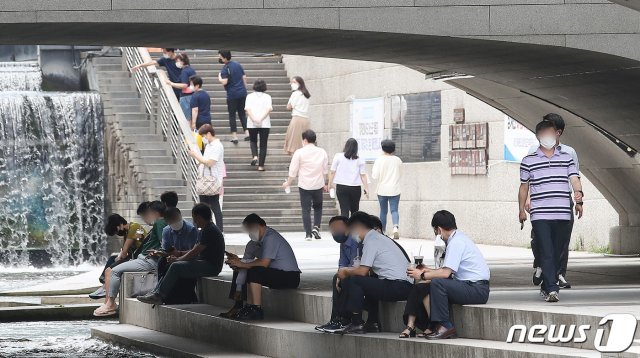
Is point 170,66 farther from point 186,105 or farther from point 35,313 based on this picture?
point 35,313

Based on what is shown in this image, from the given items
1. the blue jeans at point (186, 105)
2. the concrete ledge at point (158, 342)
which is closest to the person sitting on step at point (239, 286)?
the concrete ledge at point (158, 342)

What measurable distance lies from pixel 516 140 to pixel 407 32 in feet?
28.9

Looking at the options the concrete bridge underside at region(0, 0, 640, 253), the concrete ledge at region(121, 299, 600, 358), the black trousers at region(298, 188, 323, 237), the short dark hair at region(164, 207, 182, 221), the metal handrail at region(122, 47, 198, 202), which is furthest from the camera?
the metal handrail at region(122, 47, 198, 202)

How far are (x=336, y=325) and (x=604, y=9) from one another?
3.81 meters

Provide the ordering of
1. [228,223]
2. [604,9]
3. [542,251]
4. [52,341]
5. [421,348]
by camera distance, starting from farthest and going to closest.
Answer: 1. [228,223]
2. [52,341]
3. [604,9]
4. [542,251]
5. [421,348]

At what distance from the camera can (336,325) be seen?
11.9 meters

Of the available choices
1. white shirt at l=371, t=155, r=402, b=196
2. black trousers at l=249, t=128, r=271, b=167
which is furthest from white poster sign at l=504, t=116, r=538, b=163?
black trousers at l=249, t=128, r=271, b=167

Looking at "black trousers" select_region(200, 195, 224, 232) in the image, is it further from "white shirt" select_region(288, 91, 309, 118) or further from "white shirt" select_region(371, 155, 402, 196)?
"white shirt" select_region(288, 91, 309, 118)

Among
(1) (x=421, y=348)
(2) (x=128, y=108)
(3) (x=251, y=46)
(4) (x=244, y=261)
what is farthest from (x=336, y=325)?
(2) (x=128, y=108)

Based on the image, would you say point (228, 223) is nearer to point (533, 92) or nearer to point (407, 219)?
point (407, 219)

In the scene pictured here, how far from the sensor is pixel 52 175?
95.7 feet

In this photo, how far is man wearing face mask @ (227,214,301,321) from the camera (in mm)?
13680

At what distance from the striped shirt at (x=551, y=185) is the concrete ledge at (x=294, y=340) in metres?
1.59

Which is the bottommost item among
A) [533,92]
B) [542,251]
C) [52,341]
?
[52,341]
